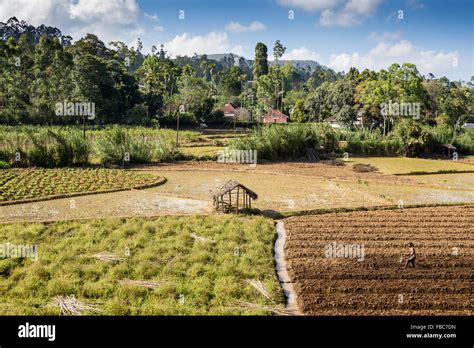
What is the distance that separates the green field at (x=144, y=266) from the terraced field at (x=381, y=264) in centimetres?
116

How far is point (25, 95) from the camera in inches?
1781

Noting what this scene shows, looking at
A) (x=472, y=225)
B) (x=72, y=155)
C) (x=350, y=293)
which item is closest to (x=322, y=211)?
(x=472, y=225)

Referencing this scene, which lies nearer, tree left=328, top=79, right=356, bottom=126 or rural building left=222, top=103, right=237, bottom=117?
tree left=328, top=79, right=356, bottom=126

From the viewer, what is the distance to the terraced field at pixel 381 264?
9.63m

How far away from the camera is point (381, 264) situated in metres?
11.8

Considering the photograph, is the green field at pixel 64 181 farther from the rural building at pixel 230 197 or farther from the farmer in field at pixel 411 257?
the farmer in field at pixel 411 257

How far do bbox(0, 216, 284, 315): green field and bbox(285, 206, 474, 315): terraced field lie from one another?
1.16m

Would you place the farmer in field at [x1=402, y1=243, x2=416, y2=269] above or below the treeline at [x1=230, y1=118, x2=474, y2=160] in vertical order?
below

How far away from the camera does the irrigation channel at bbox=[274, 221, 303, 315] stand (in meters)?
9.71

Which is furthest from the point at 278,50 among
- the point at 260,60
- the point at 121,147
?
the point at 121,147

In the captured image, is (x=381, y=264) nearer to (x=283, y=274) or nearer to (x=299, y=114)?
(x=283, y=274)

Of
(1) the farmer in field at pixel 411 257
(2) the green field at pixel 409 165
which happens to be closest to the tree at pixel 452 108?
(2) the green field at pixel 409 165

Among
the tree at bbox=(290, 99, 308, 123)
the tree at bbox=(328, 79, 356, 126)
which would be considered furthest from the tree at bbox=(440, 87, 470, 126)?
the tree at bbox=(290, 99, 308, 123)

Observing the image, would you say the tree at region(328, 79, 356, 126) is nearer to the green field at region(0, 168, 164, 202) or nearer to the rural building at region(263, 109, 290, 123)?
the rural building at region(263, 109, 290, 123)
